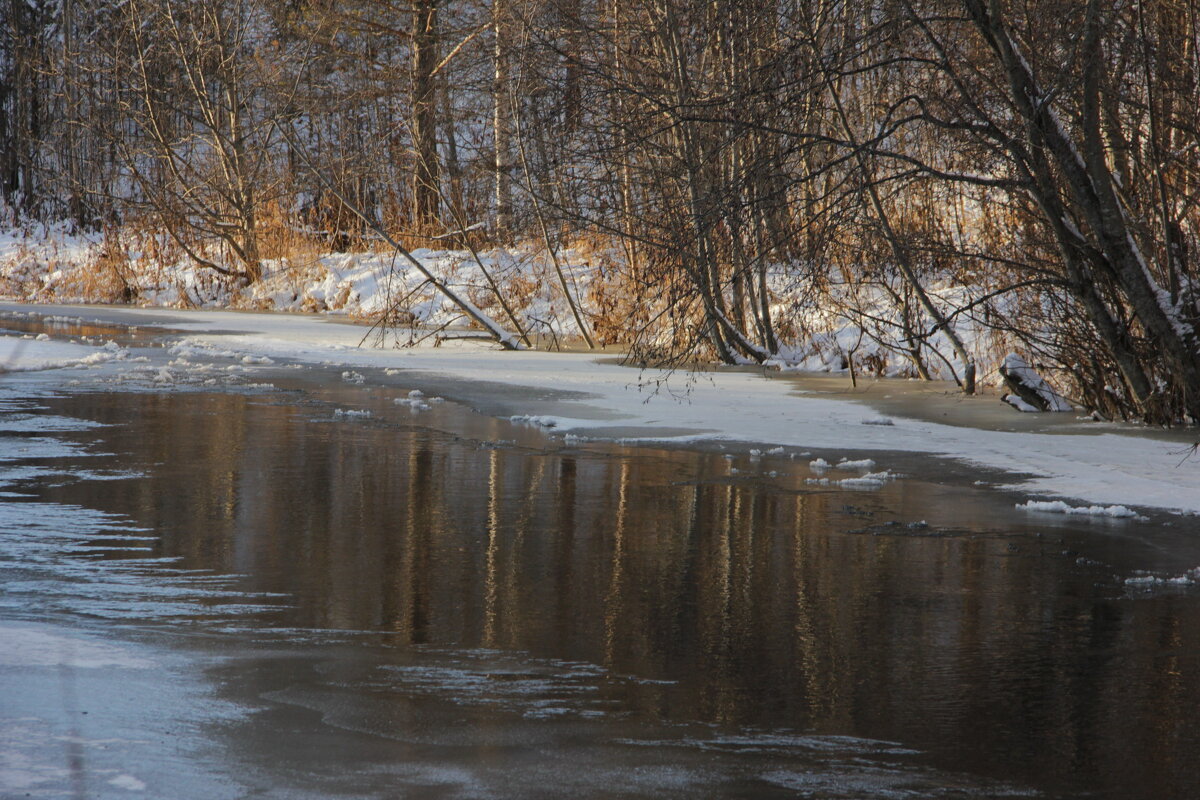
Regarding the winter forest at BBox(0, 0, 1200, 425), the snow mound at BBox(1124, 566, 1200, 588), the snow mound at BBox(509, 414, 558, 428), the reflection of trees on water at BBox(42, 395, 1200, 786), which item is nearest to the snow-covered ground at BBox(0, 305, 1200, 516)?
the snow mound at BBox(509, 414, 558, 428)

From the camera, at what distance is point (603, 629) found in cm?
484

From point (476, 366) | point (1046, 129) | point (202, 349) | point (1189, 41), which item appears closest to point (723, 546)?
point (1046, 129)

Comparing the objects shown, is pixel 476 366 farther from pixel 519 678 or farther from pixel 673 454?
pixel 519 678

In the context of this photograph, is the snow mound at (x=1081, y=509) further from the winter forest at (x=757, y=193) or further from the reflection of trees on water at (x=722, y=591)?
the winter forest at (x=757, y=193)

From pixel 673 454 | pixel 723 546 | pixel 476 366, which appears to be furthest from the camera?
pixel 476 366

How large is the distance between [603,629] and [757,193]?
5.94m

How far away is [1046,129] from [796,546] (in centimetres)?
493

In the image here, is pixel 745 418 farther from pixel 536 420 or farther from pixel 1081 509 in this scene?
pixel 1081 509

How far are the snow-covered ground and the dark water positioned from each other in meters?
0.98

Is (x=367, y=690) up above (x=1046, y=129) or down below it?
below

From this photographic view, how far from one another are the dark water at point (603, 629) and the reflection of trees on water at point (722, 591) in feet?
0.06

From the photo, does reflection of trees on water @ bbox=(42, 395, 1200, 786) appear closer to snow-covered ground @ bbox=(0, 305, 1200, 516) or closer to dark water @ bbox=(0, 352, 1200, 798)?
dark water @ bbox=(0, 352, 1200, 798)

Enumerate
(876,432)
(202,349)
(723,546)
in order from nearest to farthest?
1. (723,546)
2. (876,432)
3. (202,349)

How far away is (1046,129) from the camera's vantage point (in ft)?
31.9
